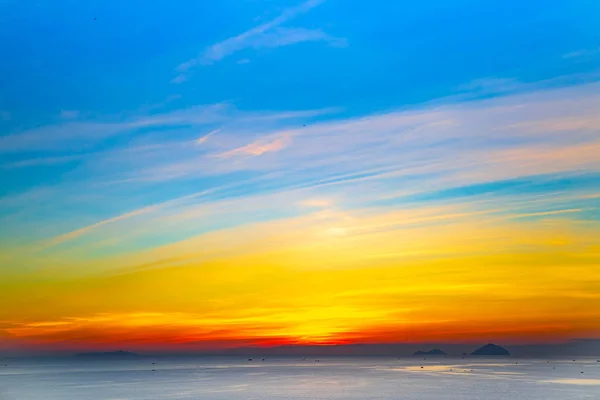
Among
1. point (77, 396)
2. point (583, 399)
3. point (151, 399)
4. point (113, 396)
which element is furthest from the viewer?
point (77, 396)

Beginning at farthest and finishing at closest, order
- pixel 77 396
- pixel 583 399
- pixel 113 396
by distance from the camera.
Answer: pixel 77 396 → pixel 113 396 → pixel 583 399


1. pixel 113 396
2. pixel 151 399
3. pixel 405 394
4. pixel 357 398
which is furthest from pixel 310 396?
pixel 113 396

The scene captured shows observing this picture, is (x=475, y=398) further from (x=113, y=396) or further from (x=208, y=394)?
(x=113, y=396)

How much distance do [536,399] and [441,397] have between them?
10.4 metres

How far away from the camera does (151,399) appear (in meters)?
76.4

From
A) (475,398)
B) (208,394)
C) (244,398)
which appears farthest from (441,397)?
(208,394)

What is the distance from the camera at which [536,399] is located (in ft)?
241

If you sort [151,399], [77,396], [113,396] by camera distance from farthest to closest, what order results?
[77,396] < [113,396] < [151,399]

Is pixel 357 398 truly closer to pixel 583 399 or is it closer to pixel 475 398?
pixel 475 398

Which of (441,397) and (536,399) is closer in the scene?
(536,399)

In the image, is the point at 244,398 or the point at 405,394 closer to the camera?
the point at 244,398

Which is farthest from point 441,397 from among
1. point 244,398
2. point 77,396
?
point 77,396

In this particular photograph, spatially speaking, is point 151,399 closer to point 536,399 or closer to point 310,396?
point 310,396

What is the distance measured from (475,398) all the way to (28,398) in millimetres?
54059
